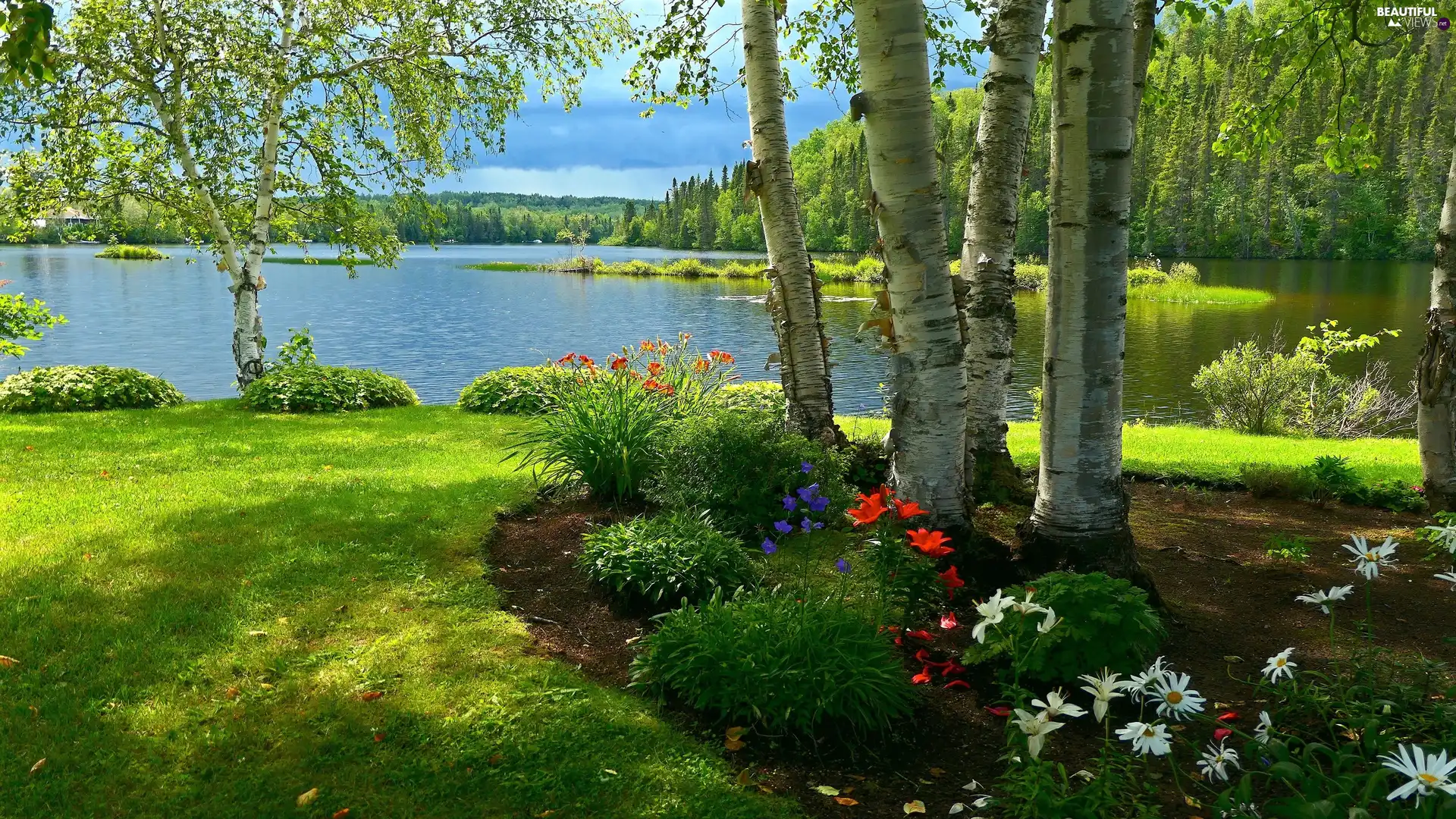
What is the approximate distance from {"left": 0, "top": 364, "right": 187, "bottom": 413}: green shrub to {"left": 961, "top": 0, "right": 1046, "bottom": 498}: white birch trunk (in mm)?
10295

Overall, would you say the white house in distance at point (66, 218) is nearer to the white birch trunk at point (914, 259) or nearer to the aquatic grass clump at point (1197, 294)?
the white birch trunk at point (914, 259)

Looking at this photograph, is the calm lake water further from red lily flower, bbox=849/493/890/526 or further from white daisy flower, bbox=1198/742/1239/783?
white daisy flower, bbox=1198/742/1239/783

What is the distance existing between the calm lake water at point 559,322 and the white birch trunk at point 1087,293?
8.20 meters

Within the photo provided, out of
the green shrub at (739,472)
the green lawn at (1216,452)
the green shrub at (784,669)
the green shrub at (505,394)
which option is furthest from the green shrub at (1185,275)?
the green shrub at (784,669)

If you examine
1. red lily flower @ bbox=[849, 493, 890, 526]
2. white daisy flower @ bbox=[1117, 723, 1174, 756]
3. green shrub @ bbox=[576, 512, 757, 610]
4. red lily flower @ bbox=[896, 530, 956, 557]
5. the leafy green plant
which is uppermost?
red lily flower @ bbox=[849, 493, 890, 526]

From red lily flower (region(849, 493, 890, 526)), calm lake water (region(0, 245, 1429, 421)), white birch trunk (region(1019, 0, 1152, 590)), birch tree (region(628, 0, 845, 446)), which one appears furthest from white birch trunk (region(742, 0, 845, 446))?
calm lake water (region(0, 245, 1429, 421))

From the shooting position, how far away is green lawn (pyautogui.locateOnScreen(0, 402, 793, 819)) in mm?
2662

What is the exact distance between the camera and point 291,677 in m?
3.35

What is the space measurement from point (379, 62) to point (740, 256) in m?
82.0

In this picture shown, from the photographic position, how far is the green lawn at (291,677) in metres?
2.66

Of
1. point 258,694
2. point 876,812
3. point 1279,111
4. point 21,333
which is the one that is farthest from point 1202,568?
point 21,333

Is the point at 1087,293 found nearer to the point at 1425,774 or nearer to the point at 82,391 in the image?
the point at 1425,774

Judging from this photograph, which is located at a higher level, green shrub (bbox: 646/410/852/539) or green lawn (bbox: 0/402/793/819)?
green shrub (bbox: 646/410/852/539)

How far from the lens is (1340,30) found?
7.09 metres
